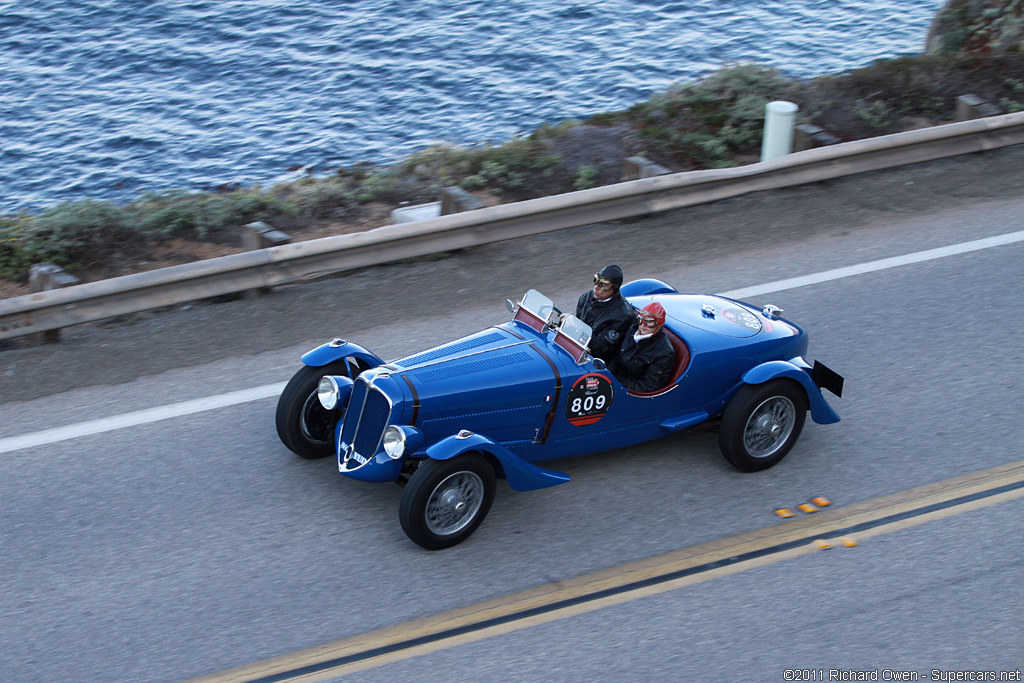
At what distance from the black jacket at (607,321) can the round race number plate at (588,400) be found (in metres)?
0.29

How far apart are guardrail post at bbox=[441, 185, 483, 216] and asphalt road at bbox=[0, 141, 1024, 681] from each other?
524 millimetres

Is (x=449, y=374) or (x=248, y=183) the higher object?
(x=449, y=374)

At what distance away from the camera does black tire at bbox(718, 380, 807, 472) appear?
6.73m

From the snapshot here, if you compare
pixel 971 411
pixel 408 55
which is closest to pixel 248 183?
pixel 408 55

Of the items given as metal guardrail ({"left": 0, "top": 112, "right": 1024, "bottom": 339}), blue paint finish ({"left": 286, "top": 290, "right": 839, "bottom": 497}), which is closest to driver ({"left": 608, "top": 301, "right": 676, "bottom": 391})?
blue paint finish ({"left": 286, "top": 290, "right": 839, "bottom": 497})

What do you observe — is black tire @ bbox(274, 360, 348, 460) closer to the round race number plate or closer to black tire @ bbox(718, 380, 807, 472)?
the round race number plate

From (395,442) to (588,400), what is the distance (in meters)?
1.27

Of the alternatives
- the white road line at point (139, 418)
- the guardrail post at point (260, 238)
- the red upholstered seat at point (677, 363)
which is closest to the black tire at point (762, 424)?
the red upholstered seat at point (677, 363)

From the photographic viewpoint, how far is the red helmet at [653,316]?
6.70 meters

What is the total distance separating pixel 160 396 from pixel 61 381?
31.4 inches

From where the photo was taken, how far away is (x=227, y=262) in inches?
339

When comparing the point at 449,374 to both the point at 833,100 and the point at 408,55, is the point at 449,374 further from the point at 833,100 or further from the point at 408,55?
the point at 408,55

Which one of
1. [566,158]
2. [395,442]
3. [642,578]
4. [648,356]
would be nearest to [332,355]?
[395,442]

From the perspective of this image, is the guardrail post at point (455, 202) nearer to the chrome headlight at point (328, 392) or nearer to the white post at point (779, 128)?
the white post at point (779, 128)
